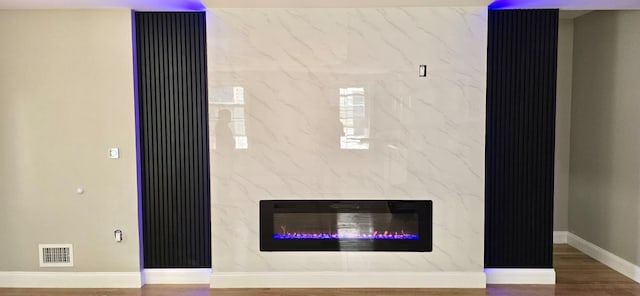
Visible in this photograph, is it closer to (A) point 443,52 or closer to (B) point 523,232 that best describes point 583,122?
(B) point 523,232

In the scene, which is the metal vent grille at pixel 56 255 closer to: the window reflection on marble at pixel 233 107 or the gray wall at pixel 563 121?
the window reflection on marble at pixel 233 107

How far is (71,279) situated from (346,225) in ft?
8.25

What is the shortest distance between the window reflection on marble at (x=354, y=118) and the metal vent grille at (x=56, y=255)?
262 cm

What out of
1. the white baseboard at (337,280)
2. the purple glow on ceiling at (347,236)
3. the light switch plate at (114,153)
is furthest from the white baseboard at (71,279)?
the purple glow on ceiling at (347,236)

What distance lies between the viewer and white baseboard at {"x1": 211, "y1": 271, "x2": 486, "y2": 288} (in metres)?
3.70

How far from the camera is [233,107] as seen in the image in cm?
362

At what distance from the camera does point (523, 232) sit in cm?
377

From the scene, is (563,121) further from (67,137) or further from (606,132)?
(67,137)

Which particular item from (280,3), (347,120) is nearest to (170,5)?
(280,3)

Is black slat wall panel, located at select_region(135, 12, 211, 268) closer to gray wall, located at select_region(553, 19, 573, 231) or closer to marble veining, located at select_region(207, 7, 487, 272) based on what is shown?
marble veining, located at select_region(207, 7, 487, 272)

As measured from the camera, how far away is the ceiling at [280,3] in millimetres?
3361

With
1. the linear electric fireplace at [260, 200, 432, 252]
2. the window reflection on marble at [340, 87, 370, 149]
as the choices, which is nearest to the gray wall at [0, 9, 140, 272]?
the linear electric fireplace at [260, 200, 432, 252]

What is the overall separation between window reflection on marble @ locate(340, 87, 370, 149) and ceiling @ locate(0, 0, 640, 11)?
2.41 feet

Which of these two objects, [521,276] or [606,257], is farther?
[606,257]
